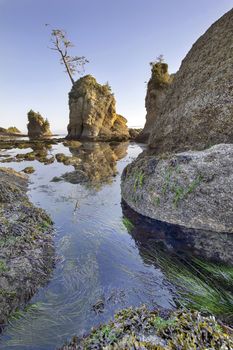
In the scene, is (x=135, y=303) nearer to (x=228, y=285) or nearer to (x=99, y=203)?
(x=228, y=285)

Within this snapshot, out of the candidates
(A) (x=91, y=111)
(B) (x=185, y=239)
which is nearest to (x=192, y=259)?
(B) (x=185, y=239)

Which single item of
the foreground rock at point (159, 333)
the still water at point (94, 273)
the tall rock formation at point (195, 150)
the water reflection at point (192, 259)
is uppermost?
the tall rock formation at point (195, 150)

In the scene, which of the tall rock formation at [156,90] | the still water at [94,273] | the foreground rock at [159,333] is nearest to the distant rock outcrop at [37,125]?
the tall rock formation at [156,90]

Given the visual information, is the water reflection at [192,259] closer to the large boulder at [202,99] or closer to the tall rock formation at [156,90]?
the large boulder at [202,99]

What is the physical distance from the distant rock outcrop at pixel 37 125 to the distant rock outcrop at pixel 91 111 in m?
19.3

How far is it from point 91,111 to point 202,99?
1685 inches

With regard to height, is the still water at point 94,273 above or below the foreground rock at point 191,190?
below

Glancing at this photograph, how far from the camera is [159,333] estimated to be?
4863 millimetres

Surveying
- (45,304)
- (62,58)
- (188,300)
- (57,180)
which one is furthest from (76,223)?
(62,58)

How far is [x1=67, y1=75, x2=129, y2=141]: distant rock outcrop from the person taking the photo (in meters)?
59.0

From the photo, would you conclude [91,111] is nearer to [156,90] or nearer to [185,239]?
[156,90]

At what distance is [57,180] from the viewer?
22500 mm

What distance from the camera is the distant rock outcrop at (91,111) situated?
194 feet

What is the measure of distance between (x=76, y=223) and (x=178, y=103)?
36.5ft
